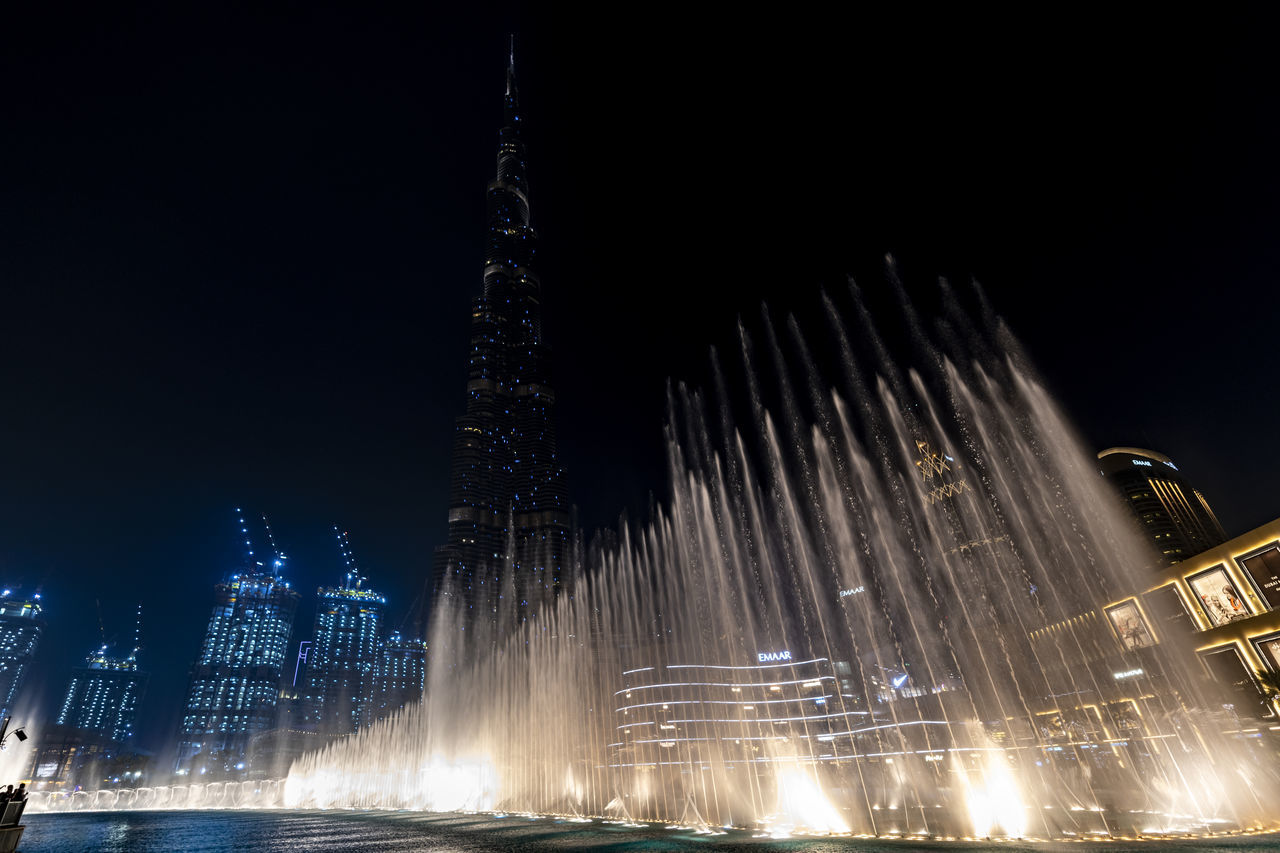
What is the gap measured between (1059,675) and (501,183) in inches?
7270

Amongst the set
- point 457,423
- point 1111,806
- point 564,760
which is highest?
point 457,423

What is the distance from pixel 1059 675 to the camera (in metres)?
70.1

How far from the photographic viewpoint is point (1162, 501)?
159 metres

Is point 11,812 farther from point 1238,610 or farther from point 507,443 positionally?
point 507,443

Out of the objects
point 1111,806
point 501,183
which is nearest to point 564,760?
point 1111,806

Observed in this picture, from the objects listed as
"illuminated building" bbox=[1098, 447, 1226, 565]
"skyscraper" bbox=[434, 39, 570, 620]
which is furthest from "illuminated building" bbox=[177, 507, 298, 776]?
"illuminated building" bbox=[1098, 447, 1226, 565]

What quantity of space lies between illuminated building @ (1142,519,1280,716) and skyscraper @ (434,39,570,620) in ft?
385

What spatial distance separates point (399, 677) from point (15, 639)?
334ft

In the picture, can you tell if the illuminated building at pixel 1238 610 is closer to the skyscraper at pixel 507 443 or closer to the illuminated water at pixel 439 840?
the illuminated water at pixel 439 840

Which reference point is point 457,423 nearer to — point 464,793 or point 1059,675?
point 464,793

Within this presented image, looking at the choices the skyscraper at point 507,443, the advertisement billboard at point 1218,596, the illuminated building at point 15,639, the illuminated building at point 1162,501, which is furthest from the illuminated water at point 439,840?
the illuminated building at point 1162,501

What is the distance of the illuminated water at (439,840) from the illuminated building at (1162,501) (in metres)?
180

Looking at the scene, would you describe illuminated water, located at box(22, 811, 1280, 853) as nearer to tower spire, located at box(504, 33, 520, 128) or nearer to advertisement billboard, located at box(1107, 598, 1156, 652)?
advertisement billboard, located at box(1107, 598, 1156, 652)

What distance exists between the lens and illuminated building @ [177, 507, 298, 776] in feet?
522
